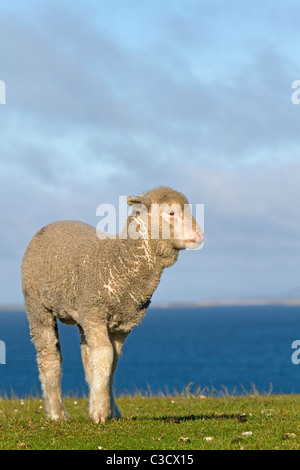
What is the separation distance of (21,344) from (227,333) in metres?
59.8

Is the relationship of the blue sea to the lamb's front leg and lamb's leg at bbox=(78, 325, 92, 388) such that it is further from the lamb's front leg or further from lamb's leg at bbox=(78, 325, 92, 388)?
the lamb's front leg

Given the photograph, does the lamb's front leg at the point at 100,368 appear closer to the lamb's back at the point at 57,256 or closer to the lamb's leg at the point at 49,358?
the lamb's back at the point at 57,256

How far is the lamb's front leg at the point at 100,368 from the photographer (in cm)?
1099

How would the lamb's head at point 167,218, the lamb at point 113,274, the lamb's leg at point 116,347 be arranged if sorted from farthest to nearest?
the lamb's leg at point 116,347, the lamb at point 113,274, the lamb's head at point 167,218

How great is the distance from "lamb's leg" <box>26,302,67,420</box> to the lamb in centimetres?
73

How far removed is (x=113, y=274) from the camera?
36.7 feet

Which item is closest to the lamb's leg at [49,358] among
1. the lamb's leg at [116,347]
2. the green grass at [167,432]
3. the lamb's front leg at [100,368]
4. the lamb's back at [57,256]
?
the green grass at [167,432]

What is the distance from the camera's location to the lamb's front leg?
1099 cm

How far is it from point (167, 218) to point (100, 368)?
8.77 ft

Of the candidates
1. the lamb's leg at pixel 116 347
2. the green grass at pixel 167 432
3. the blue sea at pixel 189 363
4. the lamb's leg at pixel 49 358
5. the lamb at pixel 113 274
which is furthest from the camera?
the blue sea at pixel 189 363

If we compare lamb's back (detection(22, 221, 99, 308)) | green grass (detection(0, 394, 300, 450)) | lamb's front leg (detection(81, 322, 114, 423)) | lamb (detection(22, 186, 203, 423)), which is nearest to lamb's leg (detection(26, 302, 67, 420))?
green grass (detection(0, 394, 300, 450))

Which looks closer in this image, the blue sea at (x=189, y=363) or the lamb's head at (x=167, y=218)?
the lamb's head at (x=167, y=218)

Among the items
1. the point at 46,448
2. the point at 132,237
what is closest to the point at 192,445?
the point at 46,448

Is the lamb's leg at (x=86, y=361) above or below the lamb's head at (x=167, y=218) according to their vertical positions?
below
